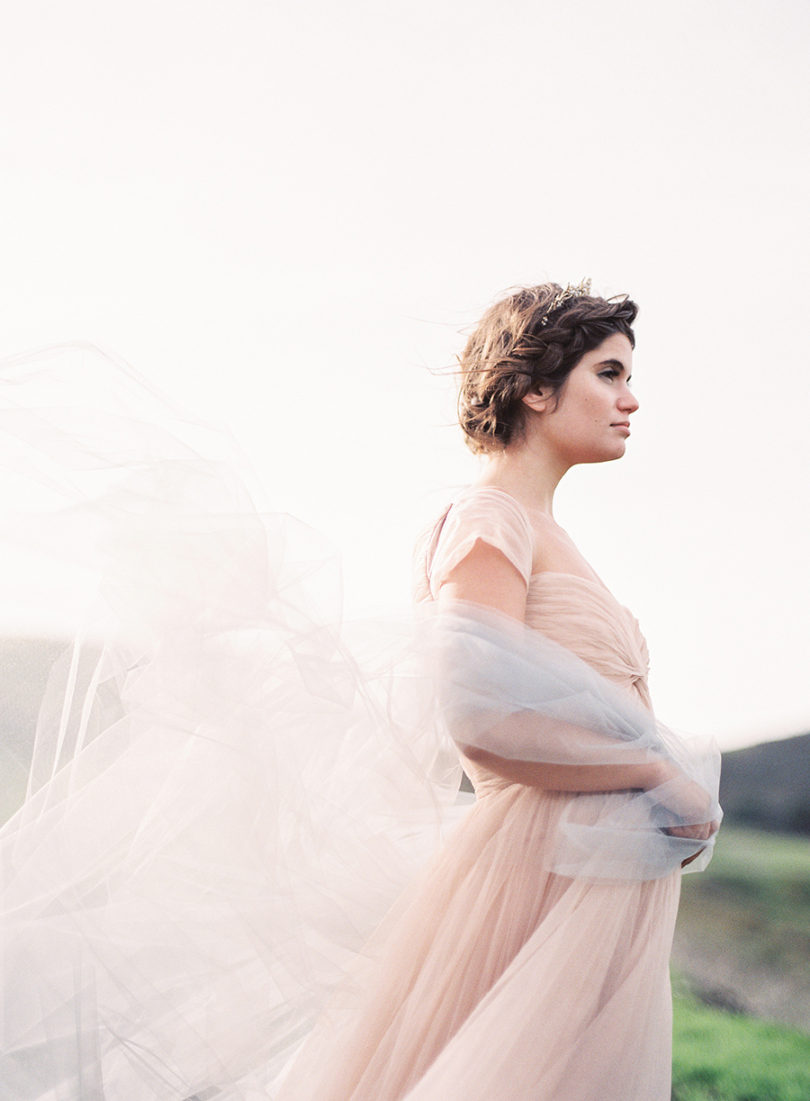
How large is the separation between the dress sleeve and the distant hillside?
2977mm

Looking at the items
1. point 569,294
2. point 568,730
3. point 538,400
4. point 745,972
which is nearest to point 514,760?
point 568,730

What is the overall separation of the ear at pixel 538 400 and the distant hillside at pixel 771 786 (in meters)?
2.86

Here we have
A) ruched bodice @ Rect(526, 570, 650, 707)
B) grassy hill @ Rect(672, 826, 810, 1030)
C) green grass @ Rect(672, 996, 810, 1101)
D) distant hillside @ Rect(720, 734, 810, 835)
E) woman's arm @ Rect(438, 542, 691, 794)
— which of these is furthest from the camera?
distant hillside @ Rect(720, 734, 810, 835)

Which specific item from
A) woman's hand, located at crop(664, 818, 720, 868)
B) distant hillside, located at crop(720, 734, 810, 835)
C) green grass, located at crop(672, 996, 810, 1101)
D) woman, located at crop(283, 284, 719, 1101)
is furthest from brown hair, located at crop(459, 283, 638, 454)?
distant hillside, located at crop(720, 734, 810, 835)

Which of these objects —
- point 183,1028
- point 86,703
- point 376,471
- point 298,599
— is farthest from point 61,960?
point 376,471

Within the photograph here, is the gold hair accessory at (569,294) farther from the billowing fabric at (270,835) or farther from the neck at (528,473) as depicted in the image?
the billowing fabric at (270,835)

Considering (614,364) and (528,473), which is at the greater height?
(614,364)

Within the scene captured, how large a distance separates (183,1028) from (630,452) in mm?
3129

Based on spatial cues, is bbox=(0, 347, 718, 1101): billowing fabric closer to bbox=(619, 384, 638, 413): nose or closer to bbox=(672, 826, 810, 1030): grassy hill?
bbox=(619, 384, 638, 413): nose

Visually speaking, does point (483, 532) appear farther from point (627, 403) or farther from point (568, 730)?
point (627, 403)

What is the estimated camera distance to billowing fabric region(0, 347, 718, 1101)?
1.01 m

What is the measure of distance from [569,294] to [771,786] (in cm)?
310

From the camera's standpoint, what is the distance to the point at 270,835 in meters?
1.03

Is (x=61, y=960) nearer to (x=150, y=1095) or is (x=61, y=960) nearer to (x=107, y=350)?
(x=150, y=1095)
